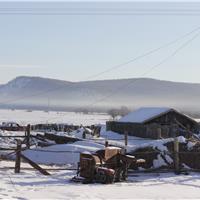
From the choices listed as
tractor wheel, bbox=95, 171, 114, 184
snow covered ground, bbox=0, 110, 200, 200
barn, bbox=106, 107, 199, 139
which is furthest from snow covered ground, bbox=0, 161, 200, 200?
barn, bbox=106, 107, 199, 139

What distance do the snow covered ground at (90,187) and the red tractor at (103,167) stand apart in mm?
364

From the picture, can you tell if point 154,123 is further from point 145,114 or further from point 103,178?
point 103,178

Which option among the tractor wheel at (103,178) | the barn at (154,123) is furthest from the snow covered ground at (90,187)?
the barn at (154,123)

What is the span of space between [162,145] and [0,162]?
658cm

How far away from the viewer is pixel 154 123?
170ft

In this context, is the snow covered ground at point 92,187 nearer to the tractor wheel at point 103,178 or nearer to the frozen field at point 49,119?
the tractor wheel at point 103,178

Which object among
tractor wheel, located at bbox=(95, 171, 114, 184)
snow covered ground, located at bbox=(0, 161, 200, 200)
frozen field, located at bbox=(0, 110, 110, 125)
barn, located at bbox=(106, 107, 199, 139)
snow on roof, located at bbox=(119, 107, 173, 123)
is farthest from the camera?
frozen field, located at bbox=(0, 110, 110, 125)

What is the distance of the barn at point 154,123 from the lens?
161 feet

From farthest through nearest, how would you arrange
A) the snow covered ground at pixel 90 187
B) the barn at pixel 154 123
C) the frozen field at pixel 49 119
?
the frozen field at pixel 49 119
the barn at pixel 154 123
the snow covered ground at pixel 90 187

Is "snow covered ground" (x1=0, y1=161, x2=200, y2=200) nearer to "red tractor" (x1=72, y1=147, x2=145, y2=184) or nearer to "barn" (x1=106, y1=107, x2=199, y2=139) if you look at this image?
"red tractor" (x1=72, y1=147, x2=145, y2=184)

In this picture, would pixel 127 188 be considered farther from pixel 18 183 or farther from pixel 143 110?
pixel 143 110

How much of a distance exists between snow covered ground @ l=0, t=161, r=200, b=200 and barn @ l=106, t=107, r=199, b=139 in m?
29.8

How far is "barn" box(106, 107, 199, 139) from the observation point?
161 ft

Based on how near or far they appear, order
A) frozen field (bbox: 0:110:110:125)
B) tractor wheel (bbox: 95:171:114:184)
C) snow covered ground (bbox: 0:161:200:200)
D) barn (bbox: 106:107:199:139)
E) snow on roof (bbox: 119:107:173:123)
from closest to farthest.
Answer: snow covered ground (bbox: 0:161:200:200) → tractor wheel (bbox: 95:171:114:184) → barn (bbox: 106:107:199:139) → snow on roof (bbox: 119:107:173:123) → frozen field (bbox: 0:110:110:125)
